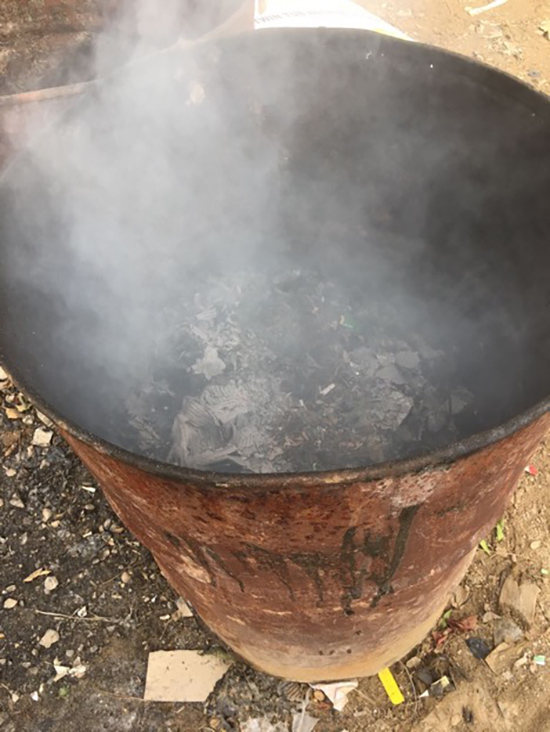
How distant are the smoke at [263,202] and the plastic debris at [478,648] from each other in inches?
33.5

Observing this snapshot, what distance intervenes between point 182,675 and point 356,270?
179cm

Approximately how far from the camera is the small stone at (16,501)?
9.54ft

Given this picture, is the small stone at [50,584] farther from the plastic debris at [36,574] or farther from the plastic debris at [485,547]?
the plastic debris at [485,547]

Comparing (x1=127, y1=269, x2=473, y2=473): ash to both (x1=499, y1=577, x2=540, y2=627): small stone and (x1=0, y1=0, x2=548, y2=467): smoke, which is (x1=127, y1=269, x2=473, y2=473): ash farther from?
(x1=499, y1=577, x2=540, y2=627): small stone

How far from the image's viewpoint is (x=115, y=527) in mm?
2844

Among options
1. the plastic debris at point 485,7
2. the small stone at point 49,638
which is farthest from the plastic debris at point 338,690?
the plastic debris at point 485,7

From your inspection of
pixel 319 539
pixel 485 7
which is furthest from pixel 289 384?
pixel 485 7

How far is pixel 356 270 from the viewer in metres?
2.85

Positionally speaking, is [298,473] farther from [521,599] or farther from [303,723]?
[521,599]

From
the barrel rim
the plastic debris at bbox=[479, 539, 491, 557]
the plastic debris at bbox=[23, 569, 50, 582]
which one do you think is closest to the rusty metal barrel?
the barrel rim

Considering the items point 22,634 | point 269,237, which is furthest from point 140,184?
point 22,634

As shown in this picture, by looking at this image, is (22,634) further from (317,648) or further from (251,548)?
(251,548)

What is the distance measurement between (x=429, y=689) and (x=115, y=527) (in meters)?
1.43

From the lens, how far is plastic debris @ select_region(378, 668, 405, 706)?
2.39 m
